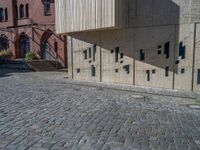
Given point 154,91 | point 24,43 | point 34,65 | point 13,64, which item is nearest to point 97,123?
point 154,91

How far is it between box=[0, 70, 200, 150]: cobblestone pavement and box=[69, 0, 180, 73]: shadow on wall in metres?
2.38

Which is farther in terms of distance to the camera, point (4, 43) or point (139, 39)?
point (4, 43)

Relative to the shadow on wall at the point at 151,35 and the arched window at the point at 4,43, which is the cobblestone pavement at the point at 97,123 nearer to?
the shadow on wall at the point at 151,35

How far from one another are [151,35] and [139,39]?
0.62 meters

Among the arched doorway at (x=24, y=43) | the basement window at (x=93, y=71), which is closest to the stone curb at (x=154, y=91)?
the basement window at (x=93, y=71)

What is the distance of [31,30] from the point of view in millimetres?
25781

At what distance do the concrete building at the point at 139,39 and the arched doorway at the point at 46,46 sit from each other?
1125 centimetres

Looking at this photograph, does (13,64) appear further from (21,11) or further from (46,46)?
(21,11)

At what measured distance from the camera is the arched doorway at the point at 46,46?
79.9 feet

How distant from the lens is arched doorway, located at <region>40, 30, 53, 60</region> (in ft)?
79.9

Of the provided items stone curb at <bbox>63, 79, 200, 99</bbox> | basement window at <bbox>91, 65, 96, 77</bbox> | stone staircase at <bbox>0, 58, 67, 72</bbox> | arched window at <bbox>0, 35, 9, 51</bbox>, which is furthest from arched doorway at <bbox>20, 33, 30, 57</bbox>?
stone curb at <bbox>63, 79, 200, 99</bbox>

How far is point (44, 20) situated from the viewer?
80.0ft

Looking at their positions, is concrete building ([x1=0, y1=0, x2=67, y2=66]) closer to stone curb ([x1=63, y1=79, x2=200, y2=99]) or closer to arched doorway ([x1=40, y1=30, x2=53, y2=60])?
→ arched doorway ([x1=40, y1=30, x2=53, y2=60])

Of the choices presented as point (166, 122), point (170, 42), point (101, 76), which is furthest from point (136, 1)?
point (166, 122)
